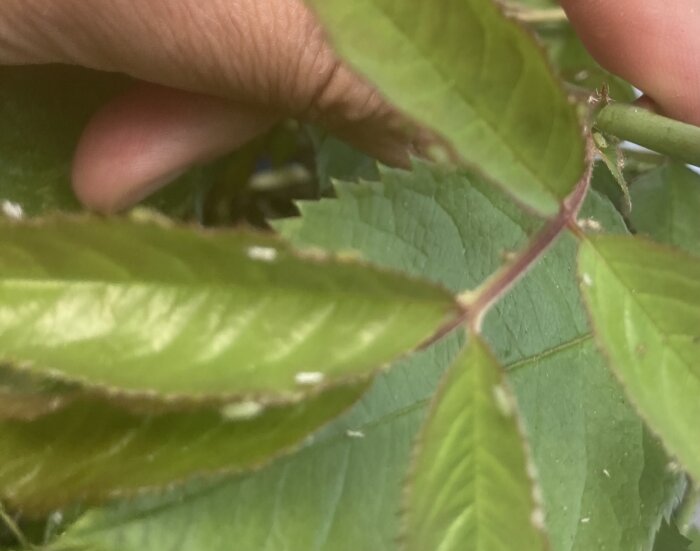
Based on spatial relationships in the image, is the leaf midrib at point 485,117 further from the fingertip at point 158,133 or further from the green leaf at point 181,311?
the fingertip at point 158,133

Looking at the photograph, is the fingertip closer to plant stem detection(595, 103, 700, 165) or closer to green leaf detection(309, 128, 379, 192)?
green leaf detection(309, 128, 379, 192)

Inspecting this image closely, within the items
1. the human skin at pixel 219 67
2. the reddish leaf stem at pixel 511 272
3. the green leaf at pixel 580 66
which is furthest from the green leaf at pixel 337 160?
the reddish leaf stem at pixel 511 272

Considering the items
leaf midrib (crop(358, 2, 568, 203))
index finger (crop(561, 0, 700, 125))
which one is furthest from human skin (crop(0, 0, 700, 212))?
leaf midrib (crop(358, 2, 568, 203))

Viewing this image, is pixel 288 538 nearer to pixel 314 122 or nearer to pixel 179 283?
pixel 179 283

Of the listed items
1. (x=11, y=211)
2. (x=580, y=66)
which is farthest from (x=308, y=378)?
(x=580, y=66)

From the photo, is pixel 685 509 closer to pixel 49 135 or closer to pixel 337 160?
pixel 337 160

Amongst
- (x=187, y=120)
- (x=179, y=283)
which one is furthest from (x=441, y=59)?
(x=187, y=120)
